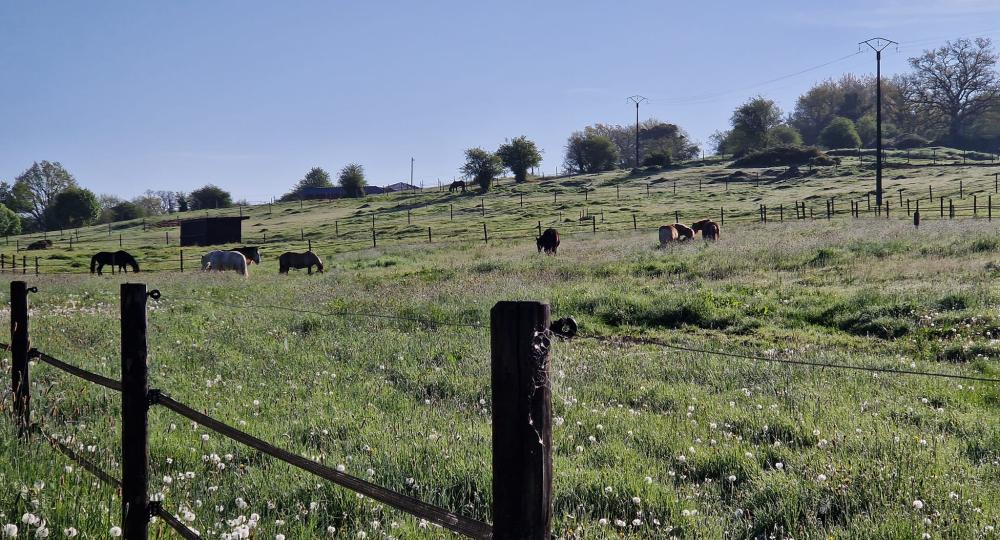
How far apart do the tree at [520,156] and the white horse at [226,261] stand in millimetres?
78873

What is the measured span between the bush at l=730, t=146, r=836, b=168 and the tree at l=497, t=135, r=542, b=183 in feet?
94.5

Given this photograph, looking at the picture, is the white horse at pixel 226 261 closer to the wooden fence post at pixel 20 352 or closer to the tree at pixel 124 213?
the wooden fence post at pixel 20 352

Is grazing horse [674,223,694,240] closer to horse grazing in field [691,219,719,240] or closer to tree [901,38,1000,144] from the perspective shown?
horse grazing in field [691,219,719,240]

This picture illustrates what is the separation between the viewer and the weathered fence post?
423 cm

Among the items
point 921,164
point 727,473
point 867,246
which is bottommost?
point 727,473

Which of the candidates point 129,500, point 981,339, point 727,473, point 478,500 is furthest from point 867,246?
point 129,500

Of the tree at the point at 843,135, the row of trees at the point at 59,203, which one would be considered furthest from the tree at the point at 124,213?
the tree at the point at 843,135

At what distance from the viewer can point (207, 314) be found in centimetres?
1500

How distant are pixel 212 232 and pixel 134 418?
7035 cm

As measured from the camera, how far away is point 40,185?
13450cm

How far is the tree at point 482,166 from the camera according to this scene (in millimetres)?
106000

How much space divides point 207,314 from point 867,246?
18432 millimetres

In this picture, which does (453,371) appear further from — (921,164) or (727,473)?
(921,164)

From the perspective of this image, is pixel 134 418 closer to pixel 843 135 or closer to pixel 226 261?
pixel 226 261
